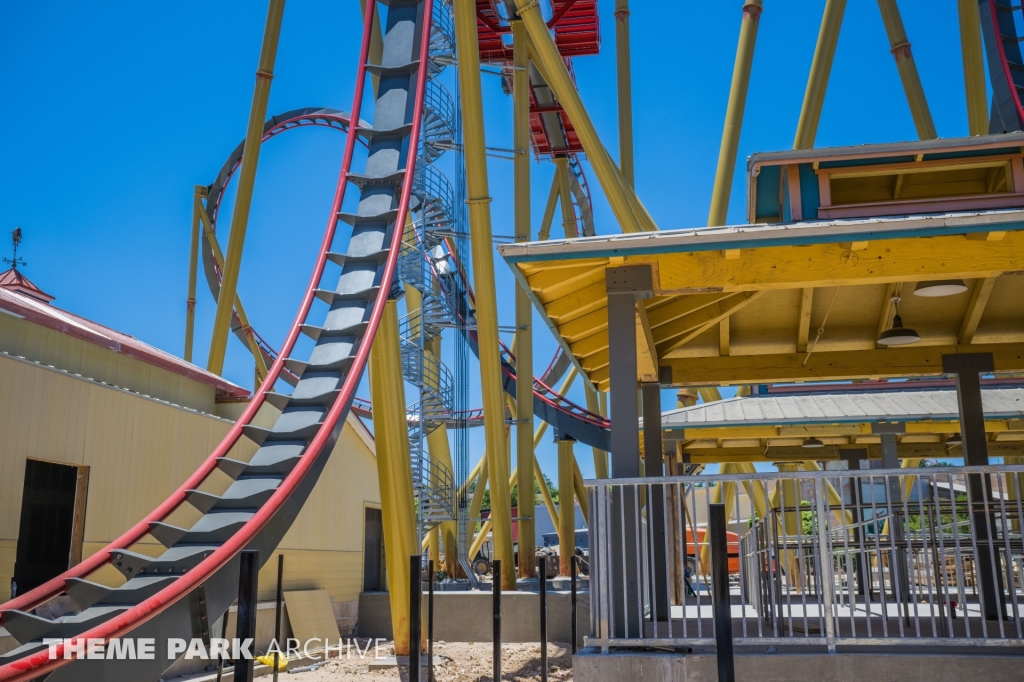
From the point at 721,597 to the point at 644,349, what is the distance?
3.19 meters

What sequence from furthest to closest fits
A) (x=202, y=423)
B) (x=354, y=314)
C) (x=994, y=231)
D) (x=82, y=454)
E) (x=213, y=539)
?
1. (x=202, y=423)
2. (x=82, y=454)
3. (x=354, y=314)
4. (x=213, y=539)
5. (x=994, y=231)

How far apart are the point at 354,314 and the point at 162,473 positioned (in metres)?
4.43

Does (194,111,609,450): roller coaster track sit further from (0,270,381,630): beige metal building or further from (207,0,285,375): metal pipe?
(0,270,381,630): beige metal building

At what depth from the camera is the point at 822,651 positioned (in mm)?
5383

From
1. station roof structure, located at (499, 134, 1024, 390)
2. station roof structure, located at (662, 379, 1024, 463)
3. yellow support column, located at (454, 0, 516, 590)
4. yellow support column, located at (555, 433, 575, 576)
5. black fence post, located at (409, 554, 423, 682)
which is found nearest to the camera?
station roof structure, located at (499, 134, 1024, 390)

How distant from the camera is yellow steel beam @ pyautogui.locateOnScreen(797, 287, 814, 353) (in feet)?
24.2

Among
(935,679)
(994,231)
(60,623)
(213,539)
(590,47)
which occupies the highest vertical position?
(590,47)

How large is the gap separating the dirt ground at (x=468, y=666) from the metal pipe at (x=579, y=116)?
5742 mm

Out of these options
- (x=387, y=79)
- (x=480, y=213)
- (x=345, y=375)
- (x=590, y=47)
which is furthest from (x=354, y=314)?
(x=590, y=47)

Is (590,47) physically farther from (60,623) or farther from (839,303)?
(60,623)

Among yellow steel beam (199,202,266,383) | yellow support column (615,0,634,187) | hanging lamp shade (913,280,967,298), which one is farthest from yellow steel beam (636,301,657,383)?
yellow steel beam (199,202,266,383)

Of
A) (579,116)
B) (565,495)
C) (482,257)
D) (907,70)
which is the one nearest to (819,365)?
(579,116)

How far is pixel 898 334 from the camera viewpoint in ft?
24.5

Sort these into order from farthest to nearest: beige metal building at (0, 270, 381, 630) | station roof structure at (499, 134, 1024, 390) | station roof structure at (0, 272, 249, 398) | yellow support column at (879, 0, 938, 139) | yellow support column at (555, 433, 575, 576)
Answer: yellow support column at (555, 433, 575, 576)
yellow support column at (879, 0, 938, 139)
station roof structure at (0, 272, 249, 398)
beige metal building at (0, 270, 381, 630)
station roof structure at (499, 134, 1024, 390)
